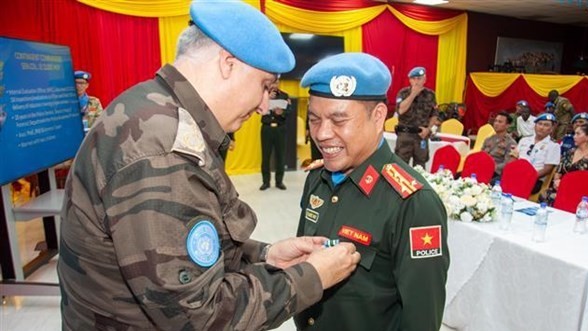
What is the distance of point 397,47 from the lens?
887 centimetres

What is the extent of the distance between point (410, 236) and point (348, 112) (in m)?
0.38

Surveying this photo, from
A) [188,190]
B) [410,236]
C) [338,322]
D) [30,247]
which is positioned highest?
[188,190]

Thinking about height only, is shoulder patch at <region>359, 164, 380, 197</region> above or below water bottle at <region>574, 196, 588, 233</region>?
above

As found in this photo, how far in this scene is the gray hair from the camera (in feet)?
2.62

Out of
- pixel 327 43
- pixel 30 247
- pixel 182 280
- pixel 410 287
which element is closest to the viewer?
pixel 182 280

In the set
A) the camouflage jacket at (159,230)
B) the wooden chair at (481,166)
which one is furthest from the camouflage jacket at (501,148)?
the camouflage jacket at (159,230)

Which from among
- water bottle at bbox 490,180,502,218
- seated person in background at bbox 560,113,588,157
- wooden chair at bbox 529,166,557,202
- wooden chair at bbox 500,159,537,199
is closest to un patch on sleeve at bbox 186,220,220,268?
water bottle at bbox 490,180,502,218

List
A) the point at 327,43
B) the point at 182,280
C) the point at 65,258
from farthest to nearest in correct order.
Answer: the point at 327,43 < the point at 65,258 < the point at 182,280

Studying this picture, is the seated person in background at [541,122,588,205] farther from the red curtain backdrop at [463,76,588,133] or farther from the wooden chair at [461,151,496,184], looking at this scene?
the red curtain backdrop at [463,76,588,133]

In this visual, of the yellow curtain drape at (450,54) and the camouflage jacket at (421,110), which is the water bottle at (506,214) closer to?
the camouflage jacket at (421,110)

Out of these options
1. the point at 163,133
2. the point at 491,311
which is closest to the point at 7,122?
the point at 163,133

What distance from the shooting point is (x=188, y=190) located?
0.69m

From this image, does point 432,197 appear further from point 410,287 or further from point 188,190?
point 188,190

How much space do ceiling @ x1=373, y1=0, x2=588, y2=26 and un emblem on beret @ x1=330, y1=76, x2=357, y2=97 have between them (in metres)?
8.43
